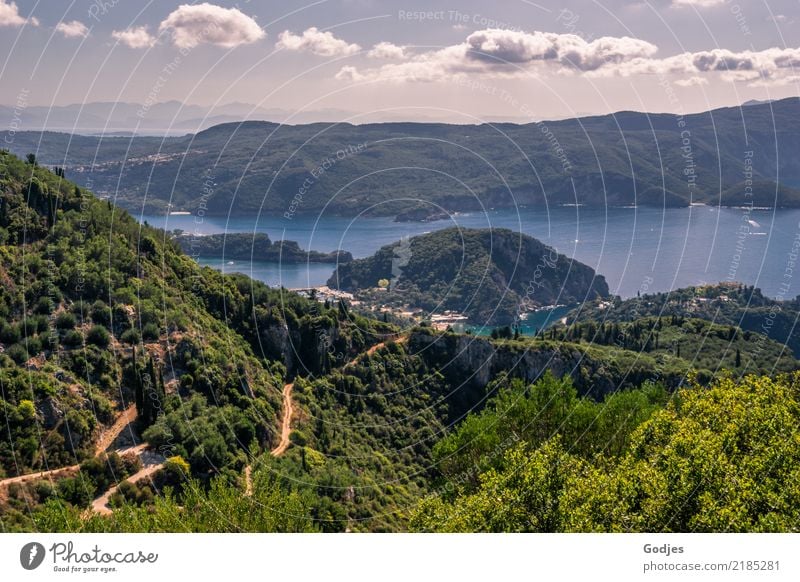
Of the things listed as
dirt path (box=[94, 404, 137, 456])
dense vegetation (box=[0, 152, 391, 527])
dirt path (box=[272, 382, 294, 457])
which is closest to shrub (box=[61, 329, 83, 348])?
dense vegetation (box=[0, 152, 391, 527])

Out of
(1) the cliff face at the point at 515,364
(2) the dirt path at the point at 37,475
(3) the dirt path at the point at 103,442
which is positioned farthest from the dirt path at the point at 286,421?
(1) the cliff face at the point at 515,364

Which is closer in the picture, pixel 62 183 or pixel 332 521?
pixel 332 521

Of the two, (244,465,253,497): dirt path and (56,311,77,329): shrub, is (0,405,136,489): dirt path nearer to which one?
(56,311,77,329): shrub
